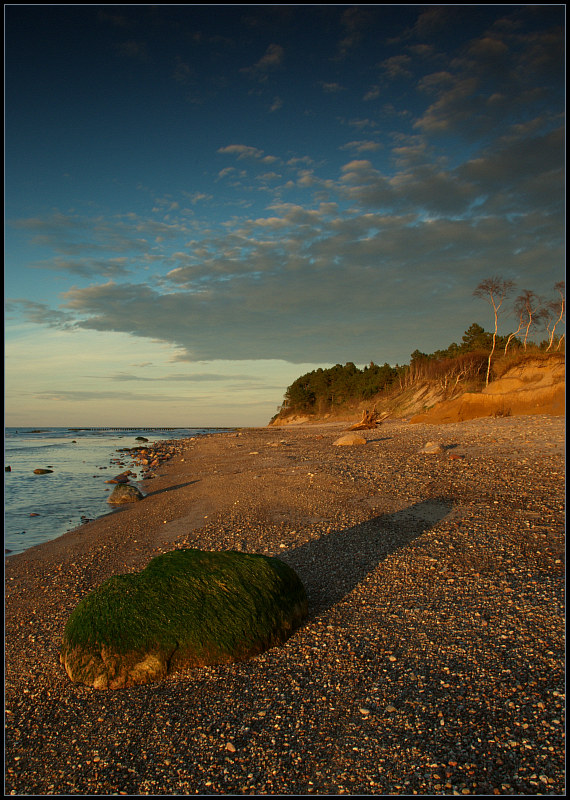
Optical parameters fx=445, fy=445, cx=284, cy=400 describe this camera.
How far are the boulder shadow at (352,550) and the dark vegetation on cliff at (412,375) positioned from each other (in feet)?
81.5

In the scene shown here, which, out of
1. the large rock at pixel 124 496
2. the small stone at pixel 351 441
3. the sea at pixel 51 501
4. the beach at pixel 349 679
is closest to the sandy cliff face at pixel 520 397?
the small stone at pixel 351 441

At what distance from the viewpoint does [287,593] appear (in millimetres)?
6246

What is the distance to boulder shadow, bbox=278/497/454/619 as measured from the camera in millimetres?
7328

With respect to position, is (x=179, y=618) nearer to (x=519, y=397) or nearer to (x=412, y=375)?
(x=519, y=397)

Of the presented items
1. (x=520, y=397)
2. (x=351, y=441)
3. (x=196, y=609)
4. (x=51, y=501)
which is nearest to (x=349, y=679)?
(x=196, y=609)

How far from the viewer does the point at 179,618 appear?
5645 mm


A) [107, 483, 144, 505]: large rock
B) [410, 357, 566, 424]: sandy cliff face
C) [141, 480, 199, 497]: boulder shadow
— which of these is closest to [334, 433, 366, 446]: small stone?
[410, 357, 566, 424]: sandy cliff face

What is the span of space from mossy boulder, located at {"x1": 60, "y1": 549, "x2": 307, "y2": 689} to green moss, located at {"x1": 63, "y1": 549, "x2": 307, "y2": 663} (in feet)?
0.04

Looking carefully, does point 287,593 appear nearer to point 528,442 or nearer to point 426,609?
point 426,609

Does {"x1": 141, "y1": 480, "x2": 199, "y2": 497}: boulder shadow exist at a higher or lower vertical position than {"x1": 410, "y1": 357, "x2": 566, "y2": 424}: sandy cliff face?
lower

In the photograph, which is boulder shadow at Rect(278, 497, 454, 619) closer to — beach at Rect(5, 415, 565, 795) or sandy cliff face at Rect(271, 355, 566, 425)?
beach at Rect(5, 415, 565, 795)

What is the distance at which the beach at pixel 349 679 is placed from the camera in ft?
12.3

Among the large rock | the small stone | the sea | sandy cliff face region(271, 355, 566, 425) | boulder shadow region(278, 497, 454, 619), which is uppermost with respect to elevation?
sandy cliff face region(271, 355, 566, 425)

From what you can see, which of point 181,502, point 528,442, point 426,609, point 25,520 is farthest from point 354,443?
point 426,609
